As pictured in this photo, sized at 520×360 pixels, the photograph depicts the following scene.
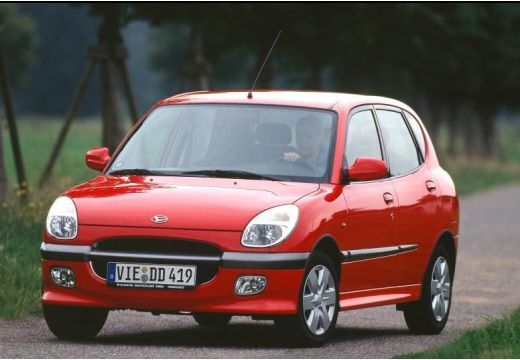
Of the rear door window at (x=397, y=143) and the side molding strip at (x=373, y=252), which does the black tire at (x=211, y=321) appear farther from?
the rear door window at (x=397, y=143)

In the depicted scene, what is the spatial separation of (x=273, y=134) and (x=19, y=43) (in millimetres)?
66474

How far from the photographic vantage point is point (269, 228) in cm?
919

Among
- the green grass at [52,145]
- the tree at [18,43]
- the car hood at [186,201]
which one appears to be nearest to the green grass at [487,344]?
the car hood at [186,201]

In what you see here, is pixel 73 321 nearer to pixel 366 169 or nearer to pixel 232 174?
pixel 232 174

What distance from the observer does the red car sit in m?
9.16

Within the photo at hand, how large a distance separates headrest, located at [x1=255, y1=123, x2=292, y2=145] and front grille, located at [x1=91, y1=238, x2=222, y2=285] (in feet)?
4.18

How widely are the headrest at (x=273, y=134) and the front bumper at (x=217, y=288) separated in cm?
120

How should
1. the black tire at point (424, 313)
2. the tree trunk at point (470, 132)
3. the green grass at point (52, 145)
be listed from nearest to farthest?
the black tire at point (424, 313), the green grass at point (52, 145), the tree trunk at point (470, 132)

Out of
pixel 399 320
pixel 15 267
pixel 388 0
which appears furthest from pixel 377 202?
pixel 388 0

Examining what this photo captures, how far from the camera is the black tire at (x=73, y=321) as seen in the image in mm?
9688

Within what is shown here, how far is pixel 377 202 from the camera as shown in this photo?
34.4 feet

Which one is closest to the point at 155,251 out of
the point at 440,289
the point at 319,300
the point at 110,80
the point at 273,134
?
the point at 319,300

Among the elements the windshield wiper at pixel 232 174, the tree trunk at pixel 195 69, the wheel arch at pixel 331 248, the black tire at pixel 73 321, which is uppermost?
the windshield wiper at pixel 232 174

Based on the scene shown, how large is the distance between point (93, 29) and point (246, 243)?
106439 mm
